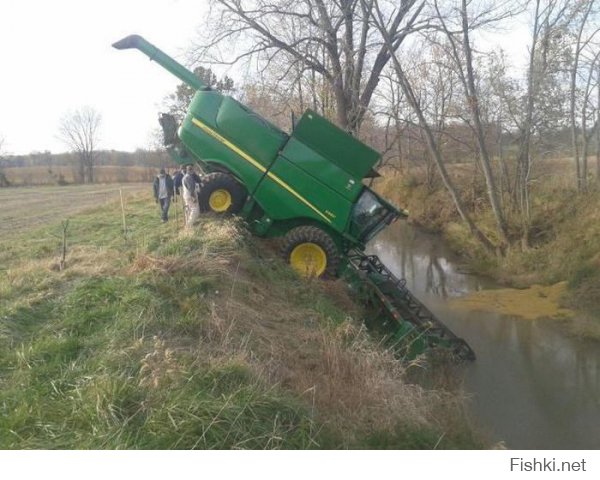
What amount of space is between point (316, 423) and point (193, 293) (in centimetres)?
269

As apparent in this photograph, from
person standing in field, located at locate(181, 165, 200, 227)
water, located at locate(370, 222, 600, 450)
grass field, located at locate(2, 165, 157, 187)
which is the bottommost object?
water, located at locate(370, 222, 600, 450)

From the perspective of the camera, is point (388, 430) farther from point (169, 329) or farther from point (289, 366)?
point (169, 329)

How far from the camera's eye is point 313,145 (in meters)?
9.11

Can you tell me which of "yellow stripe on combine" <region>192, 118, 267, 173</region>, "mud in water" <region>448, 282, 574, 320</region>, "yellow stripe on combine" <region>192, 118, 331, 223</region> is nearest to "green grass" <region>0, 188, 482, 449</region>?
"yellow stripe on combine" <region>192, 118, 331, 223</region>

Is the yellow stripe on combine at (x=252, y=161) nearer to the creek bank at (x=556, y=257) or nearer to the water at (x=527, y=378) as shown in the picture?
the water at (x=527, y=378)

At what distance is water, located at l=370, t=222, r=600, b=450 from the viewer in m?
6.64

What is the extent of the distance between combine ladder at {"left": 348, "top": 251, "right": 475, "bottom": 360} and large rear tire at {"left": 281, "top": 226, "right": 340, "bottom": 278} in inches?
28.2

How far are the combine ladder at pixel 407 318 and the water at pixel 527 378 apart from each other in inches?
20.7

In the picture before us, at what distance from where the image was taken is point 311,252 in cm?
895

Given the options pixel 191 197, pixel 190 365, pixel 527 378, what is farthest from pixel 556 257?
pixel 190 365

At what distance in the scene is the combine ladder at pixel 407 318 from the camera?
24.6 feet

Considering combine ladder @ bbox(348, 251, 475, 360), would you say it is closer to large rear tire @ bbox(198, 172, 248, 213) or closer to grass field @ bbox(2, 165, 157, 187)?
large rear tire @ bbox(198, 172, 248, 213)

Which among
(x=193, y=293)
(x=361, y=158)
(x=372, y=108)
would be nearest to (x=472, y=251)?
(x=372, y=108)

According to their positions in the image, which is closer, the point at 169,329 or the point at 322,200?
the point at 169,329
